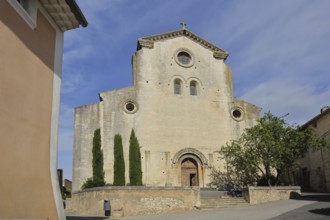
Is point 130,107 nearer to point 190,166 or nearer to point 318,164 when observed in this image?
point 190,166

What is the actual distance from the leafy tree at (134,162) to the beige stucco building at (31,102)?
19093 mm

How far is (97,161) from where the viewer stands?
1052 inches

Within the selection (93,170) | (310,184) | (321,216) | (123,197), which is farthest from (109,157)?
(310,184)

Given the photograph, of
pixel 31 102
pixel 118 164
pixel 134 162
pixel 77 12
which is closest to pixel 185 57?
pixel 134 162

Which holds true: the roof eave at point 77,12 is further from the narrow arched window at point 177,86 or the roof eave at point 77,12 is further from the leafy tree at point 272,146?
the narrow arched window at point 177,86

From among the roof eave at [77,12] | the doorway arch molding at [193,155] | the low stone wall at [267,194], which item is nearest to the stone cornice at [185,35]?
the doorway arch molding at [193,155]

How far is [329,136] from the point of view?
96.2ft

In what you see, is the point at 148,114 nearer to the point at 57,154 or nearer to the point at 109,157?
the point at 109,157

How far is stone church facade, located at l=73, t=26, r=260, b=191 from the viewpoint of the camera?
27.9 metres

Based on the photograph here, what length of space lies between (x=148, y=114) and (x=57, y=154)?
70.4 feet

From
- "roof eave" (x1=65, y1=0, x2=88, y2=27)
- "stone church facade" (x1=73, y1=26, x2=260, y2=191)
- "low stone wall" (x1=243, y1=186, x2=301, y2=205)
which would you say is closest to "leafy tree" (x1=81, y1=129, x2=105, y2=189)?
"stone church facade" (x1=73, y1=26, x2=260, y2=191)

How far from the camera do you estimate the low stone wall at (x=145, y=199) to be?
832 inches

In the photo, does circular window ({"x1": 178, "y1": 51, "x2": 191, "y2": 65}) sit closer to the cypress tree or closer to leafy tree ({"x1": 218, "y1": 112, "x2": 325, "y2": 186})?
leafy tree ({"x1": 218, "y1": 112, "x2": 325, "y2": 186})

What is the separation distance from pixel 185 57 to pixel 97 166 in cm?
1205
